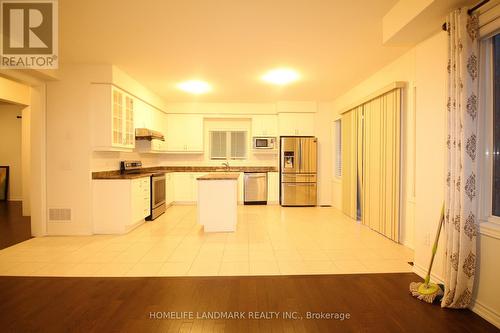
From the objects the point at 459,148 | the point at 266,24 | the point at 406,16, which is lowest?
the point at 459,148

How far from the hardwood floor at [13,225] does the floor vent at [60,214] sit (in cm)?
45

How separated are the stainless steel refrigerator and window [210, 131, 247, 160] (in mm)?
1448

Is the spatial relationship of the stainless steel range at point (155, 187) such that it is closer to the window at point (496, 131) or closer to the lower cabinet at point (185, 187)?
the lower cabinet at point (185, 187)

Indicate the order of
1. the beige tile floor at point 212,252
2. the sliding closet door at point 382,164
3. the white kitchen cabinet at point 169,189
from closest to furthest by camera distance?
the beige tile floor at point 212,252 → the sliding closet door at point 382,164 → the white kitchen cabinet at point 169,189

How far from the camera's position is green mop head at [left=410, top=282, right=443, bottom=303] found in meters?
2.44

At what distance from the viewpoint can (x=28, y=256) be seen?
355 cm

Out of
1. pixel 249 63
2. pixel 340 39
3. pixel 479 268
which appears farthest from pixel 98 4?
pixel 479 268

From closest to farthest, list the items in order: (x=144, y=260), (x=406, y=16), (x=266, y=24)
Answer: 1. (x=406, y=16)
2. (x=266, y=24)
3. (x=144, y=260)

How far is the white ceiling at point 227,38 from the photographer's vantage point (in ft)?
9.34

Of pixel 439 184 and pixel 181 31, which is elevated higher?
pixel 181 31

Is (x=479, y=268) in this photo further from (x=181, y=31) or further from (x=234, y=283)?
(x=181, y=31)

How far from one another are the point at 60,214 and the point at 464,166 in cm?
559

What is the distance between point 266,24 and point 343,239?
3350 millimetres

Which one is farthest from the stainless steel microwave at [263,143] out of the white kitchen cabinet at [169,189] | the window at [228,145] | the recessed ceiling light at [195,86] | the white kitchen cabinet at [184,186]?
the white kitchen cabinet at [169,189]
